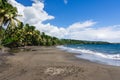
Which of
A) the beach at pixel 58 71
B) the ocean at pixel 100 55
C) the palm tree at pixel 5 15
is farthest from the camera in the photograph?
the palm tree at pixel 5 15

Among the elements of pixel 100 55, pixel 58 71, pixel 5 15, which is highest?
pixel 5 15

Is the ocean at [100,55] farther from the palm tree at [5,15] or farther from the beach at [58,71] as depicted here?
the palm tree at [5,15]

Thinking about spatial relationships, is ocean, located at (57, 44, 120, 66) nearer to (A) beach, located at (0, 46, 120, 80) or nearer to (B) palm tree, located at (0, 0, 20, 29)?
(A) beach, located at (0, 46, 120, 80)

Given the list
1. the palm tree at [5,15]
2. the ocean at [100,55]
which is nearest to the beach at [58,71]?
the ocean at [100,55]

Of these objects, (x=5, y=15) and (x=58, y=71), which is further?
(x=5, y=15)

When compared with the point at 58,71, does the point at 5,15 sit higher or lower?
higher

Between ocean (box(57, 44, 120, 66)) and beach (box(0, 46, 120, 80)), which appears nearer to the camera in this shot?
beach (box(0, 46, 120, 80))

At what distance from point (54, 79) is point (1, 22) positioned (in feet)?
66.3

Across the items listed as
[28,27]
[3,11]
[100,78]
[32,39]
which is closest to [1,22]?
[3,11]

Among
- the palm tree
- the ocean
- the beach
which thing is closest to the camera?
the beach

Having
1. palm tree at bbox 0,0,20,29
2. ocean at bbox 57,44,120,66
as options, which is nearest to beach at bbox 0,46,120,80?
ocean at bbox 57,44,120,66

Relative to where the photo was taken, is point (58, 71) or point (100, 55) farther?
point (100, 55)

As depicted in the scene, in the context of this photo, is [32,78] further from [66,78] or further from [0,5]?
[0,5]

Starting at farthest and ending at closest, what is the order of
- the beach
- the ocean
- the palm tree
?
the palm tree, the ocean, the beach
